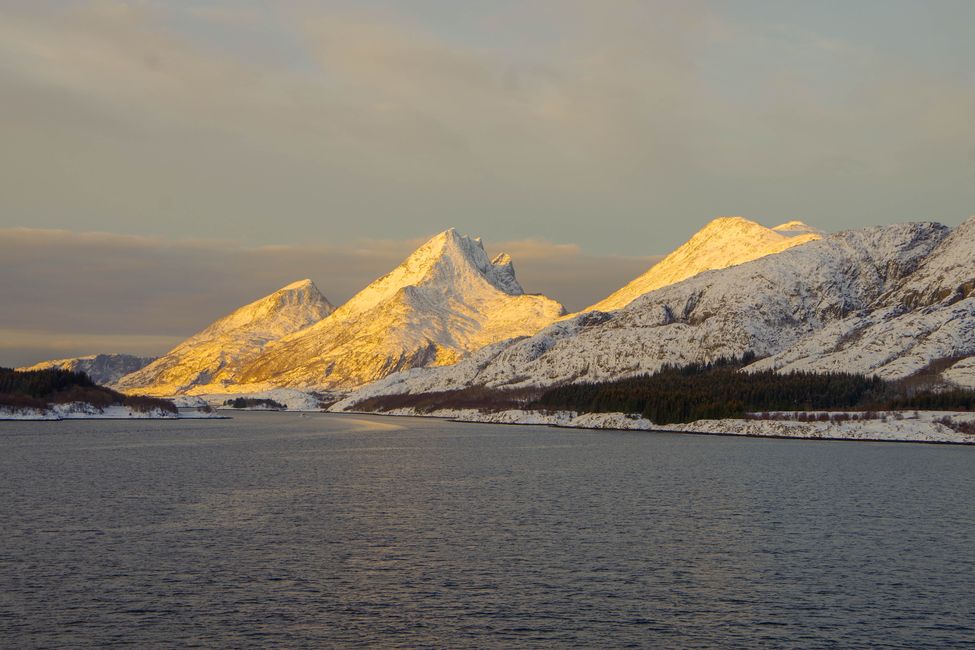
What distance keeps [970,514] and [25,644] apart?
7846 centimetres

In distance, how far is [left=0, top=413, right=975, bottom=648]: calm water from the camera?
146 feet

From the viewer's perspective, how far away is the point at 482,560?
60125mm

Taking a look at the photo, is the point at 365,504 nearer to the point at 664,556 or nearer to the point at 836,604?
the point at 664,556

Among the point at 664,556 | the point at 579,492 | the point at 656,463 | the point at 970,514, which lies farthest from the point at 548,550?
the point at 656,463

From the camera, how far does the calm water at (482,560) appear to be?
1751 inches

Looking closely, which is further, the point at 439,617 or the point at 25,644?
the point at 439,617

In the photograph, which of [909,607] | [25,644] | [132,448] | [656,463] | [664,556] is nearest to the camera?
[25,644]

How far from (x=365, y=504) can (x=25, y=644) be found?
48.8 meters

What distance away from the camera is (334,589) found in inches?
2053

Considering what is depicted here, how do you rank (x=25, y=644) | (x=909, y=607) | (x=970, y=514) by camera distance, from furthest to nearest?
(x=970, y=514)
(x=909, y=607)
(x=25, y=644)

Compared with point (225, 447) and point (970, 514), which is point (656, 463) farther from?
point (225, 447)

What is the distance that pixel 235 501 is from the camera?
89250 mm

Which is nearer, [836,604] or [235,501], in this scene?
[836,604]

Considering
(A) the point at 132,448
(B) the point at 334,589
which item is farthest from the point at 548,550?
(A) the point at 132,448
